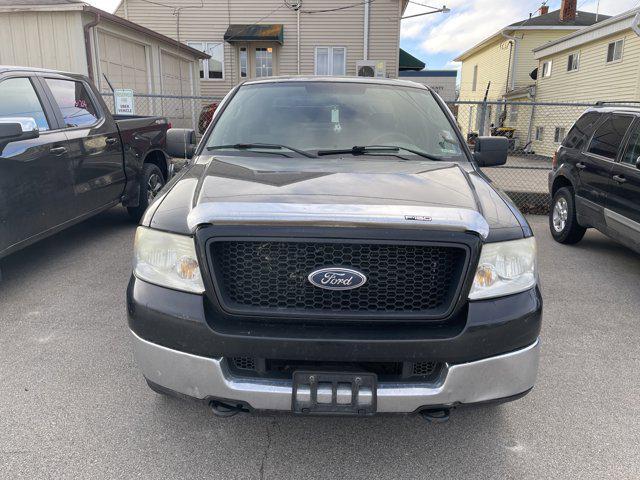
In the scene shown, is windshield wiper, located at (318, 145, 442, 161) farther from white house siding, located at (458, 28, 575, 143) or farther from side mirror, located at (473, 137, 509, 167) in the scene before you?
white house siding, located at (458, 28, 575, 143)

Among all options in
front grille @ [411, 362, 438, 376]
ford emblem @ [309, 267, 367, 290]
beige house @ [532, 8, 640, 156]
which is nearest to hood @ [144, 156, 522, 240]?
ford emblem @ [309, 267, 367, 290]

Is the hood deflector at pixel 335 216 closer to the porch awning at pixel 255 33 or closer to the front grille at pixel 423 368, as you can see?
the front grille at pixel 423 368

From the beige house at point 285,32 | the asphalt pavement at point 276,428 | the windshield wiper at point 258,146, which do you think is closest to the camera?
the asphalt pavement at point 276,428

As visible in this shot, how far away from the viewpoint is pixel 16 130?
3807 mm

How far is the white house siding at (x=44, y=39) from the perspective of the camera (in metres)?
11.3

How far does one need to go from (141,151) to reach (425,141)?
4.32m

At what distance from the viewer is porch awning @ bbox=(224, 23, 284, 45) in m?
17.4

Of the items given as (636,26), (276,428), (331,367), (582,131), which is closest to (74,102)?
(276,428)

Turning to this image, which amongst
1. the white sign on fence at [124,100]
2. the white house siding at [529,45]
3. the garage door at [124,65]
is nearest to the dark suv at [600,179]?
the white sign on fence at [124,100]

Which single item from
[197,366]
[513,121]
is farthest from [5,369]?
[513,121]

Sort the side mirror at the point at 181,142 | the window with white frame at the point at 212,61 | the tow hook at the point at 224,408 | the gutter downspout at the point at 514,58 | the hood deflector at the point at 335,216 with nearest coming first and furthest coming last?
1. the hood deflector at the point at 335,216
2. the tow hook at the point at 224,408
3. the side mirror at the point at 181,142
4. the window with white frame at the point at 212,61
5. the gutter downspout at the point at 514,58

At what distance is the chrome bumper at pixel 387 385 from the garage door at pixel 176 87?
45.7ft

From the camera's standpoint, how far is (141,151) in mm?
6445

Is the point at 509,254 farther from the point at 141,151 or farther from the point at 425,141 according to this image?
the point at 141,151
